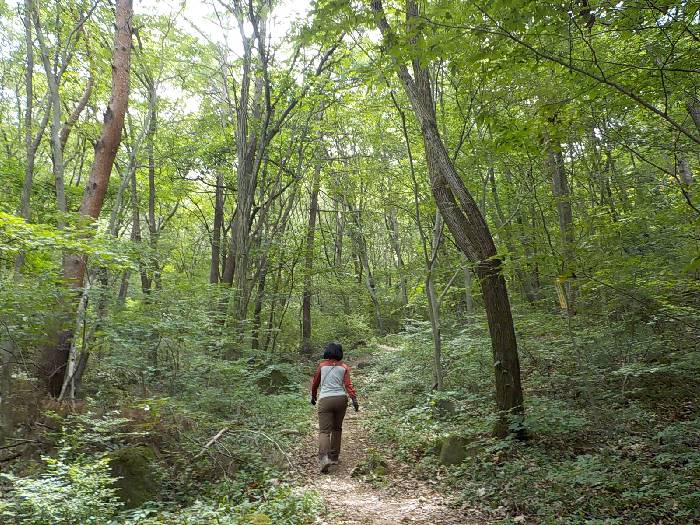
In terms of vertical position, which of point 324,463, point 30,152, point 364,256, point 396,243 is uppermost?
point 30,152

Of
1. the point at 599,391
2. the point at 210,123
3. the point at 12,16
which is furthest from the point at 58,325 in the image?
the point at 210,123

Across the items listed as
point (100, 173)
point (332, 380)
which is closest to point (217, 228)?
point (100, 173)

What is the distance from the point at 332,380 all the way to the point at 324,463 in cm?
119

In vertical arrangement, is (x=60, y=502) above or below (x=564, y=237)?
below

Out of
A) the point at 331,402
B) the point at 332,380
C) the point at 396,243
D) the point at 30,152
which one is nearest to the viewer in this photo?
the point at 331,402

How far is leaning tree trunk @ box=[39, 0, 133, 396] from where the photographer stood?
26.1 feet

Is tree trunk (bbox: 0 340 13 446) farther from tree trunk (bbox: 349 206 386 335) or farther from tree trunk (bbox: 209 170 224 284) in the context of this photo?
tree trunk (bbox: 349 206 386 335)

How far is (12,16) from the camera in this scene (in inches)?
461

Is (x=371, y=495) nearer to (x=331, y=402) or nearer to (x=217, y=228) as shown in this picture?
(x=331, y=402)

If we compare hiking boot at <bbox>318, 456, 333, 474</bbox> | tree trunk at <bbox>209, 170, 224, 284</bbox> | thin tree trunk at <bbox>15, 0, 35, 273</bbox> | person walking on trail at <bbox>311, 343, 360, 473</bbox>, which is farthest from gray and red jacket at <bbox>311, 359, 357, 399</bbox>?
tree trunk at <bbox>209, 170, 224, 284</bbox>

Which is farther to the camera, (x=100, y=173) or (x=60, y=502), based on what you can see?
(x=100, y=173)

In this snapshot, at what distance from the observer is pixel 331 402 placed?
668cm

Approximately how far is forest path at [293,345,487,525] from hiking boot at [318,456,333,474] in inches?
2.7

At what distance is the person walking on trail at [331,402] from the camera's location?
6637 mm
